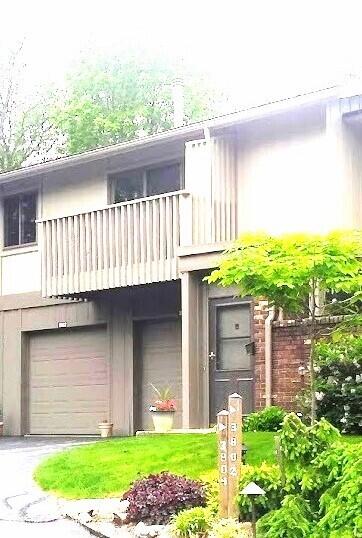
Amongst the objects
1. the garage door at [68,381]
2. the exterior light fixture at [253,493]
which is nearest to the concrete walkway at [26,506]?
the exterior light fixture at [253,493]

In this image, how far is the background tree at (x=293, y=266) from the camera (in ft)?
37.1

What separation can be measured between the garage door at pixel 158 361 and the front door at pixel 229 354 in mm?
2133

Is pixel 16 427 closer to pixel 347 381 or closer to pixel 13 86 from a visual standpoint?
pixel 347 381

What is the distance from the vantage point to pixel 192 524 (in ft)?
30.4

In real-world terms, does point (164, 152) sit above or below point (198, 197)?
above

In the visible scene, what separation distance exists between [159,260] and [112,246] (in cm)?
125

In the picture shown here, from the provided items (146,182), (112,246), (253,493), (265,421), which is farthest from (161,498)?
(146,182)

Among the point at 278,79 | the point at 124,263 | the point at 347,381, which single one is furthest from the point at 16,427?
the point at 278,79

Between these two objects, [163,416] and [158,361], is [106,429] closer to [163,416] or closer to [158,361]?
[158,361]

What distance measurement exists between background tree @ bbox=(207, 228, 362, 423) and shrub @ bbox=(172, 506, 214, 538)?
2.51 meters

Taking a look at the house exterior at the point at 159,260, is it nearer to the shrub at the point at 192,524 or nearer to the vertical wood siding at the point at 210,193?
the vertical wood siding at the point at 210,193

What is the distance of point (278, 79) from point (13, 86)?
1278cm

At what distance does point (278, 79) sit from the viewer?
44531 mm

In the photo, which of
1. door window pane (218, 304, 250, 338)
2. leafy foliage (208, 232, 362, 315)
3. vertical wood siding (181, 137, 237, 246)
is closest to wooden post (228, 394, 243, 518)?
leafy foliage (208, 232, 362, 315)
